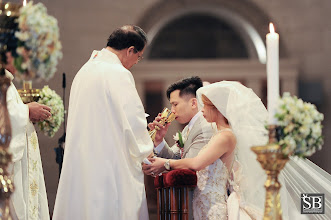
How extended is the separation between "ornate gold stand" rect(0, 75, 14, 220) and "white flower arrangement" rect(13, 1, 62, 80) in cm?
10

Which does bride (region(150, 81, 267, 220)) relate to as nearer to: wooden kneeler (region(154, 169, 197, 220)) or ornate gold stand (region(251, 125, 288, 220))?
wooden kneeler (region(154, 169, 197, 220))

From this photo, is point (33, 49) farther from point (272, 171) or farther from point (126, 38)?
point (126, 38)

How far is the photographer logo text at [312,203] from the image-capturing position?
492 cm

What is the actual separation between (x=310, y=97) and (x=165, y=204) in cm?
554

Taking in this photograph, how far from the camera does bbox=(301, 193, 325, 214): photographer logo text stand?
4922 mm

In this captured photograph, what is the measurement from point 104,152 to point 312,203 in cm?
170

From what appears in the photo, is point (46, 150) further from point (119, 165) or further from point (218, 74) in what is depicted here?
point (119, 165)

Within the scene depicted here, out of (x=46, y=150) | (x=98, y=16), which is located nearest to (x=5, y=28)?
(x=46, y=150)

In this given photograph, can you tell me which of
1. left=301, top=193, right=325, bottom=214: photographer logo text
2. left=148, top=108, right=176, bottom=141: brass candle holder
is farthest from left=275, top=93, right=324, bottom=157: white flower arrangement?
left=148, top=108, right=176, bottom=141: brass candle holder

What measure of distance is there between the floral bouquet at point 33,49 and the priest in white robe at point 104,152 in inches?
77.8

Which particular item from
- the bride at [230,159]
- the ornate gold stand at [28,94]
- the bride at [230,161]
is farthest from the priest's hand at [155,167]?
the ornate gold stand at [28,94]

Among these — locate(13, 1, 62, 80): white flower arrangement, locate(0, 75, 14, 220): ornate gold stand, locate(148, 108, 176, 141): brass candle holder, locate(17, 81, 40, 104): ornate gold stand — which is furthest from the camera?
locate(17, 81, 40, 104): ornate gold stand

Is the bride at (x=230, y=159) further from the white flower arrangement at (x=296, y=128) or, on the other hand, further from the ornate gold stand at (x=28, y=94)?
the ornate gold stand at (x=28, y=94)

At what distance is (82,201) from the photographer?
14.7ft
